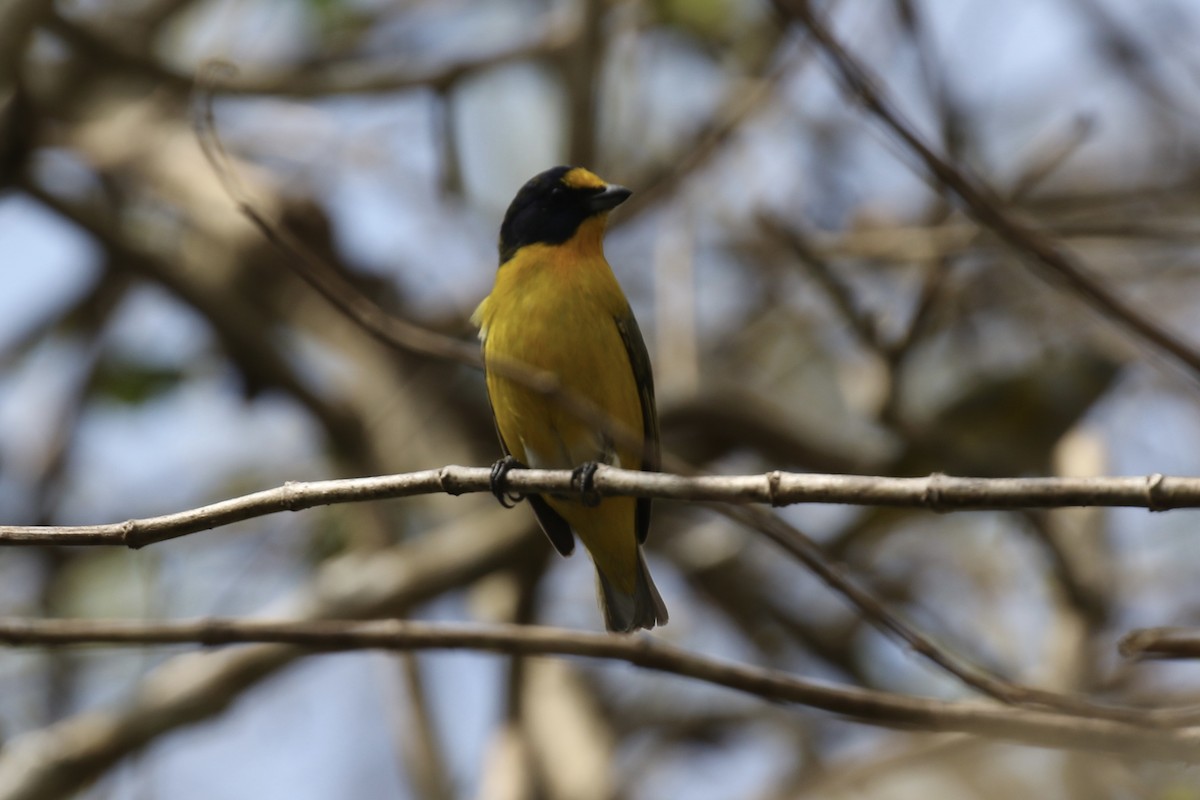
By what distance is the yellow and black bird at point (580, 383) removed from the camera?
4457mm

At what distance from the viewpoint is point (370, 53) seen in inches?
340

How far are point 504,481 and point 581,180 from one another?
7.68ft

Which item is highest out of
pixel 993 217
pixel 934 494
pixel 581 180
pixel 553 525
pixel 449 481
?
pixel 581 180

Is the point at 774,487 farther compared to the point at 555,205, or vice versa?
the point at 555,205

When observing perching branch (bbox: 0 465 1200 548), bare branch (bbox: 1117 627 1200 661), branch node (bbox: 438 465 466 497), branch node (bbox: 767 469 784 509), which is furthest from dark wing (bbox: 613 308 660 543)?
bare branch (bbox: 1117 627 1200 661)

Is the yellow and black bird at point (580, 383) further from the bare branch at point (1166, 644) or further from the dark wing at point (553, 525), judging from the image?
the bare branch at point (1166, 644)

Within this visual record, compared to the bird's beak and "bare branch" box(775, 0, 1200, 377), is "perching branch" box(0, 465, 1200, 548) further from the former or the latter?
the bird's beak

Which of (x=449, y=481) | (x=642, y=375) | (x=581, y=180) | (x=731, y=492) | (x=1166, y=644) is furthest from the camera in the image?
(x=581, y=180)

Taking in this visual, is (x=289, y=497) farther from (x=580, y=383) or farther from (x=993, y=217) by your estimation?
(x=580, y=383)

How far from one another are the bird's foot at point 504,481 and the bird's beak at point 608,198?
1.09 meters

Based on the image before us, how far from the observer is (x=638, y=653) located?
2998 mm

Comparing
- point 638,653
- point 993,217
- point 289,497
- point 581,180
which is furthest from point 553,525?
point 993,217

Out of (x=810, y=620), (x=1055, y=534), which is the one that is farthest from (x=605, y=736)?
(x=1055, y=534)

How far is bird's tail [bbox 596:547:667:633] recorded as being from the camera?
4664mm
